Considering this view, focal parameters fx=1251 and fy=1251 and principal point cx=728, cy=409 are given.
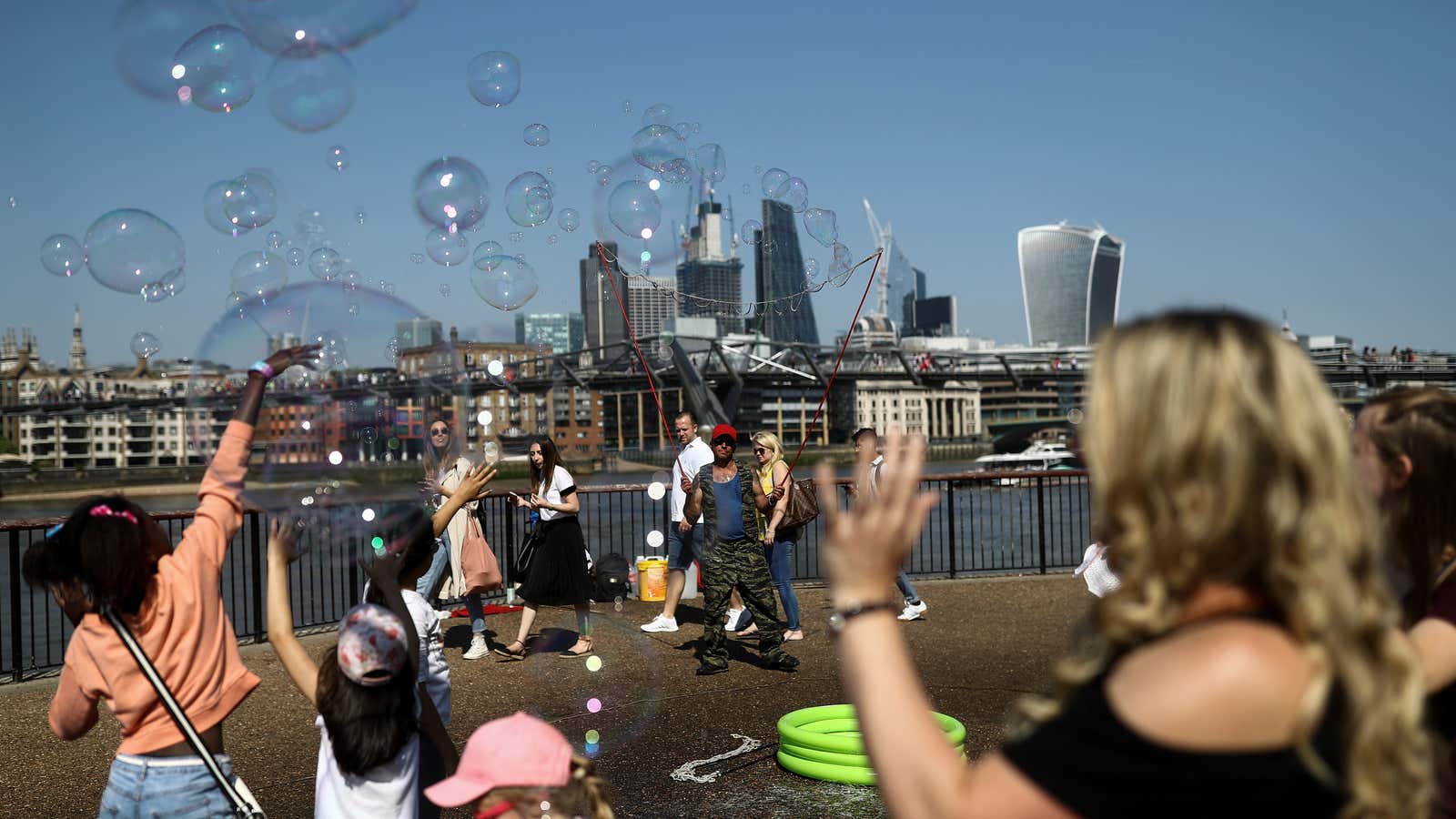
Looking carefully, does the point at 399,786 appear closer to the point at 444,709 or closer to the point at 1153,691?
the point at 444,709

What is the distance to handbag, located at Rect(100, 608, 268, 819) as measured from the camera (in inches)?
116

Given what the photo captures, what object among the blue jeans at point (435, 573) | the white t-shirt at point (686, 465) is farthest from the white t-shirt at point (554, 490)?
the white t-shirt at point (686, 465)

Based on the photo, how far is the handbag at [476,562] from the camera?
848cm

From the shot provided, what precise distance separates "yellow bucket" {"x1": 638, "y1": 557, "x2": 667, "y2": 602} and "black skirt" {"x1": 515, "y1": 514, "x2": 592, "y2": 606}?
8.80ft

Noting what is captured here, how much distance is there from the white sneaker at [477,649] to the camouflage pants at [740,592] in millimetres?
1672

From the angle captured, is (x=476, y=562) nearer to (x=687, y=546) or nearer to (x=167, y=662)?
(x=687, y=546)

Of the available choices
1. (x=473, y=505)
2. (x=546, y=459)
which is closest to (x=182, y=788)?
(x=546, y=459)

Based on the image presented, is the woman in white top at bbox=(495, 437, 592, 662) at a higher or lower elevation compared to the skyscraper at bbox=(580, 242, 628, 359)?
lower

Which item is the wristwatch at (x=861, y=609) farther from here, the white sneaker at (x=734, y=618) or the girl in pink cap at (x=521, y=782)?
the white sneaker at (x=734, y=618)

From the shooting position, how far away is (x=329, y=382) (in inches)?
181

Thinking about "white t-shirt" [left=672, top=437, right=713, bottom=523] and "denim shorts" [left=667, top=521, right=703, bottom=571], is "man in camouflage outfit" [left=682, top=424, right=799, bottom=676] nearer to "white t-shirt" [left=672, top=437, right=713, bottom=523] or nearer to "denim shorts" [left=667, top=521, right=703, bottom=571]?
"white t-shirt" [left=672, top=437, right=713, bottom=523]

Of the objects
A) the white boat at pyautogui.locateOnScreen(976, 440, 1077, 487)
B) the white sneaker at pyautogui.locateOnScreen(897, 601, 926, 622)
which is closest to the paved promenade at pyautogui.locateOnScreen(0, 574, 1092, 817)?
the white sneaker at pyautogui.locateOnScreen(897, 601, 926, 622)

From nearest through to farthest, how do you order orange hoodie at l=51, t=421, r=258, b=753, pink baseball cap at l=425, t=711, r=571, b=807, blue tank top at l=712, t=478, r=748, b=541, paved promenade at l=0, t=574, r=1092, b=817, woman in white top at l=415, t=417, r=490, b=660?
pink baseball cap at l=425, t=711, r=571, b=807, orange hoodie at l=51, t=421, r=258, b=753, paved promenade at l=0, t=574, r=1092, b=817, blue tank top at l=712, t=478, r=748, b=541, woman in white top at l=415, t=417, r=490, b=660

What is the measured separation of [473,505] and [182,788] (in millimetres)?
6775
